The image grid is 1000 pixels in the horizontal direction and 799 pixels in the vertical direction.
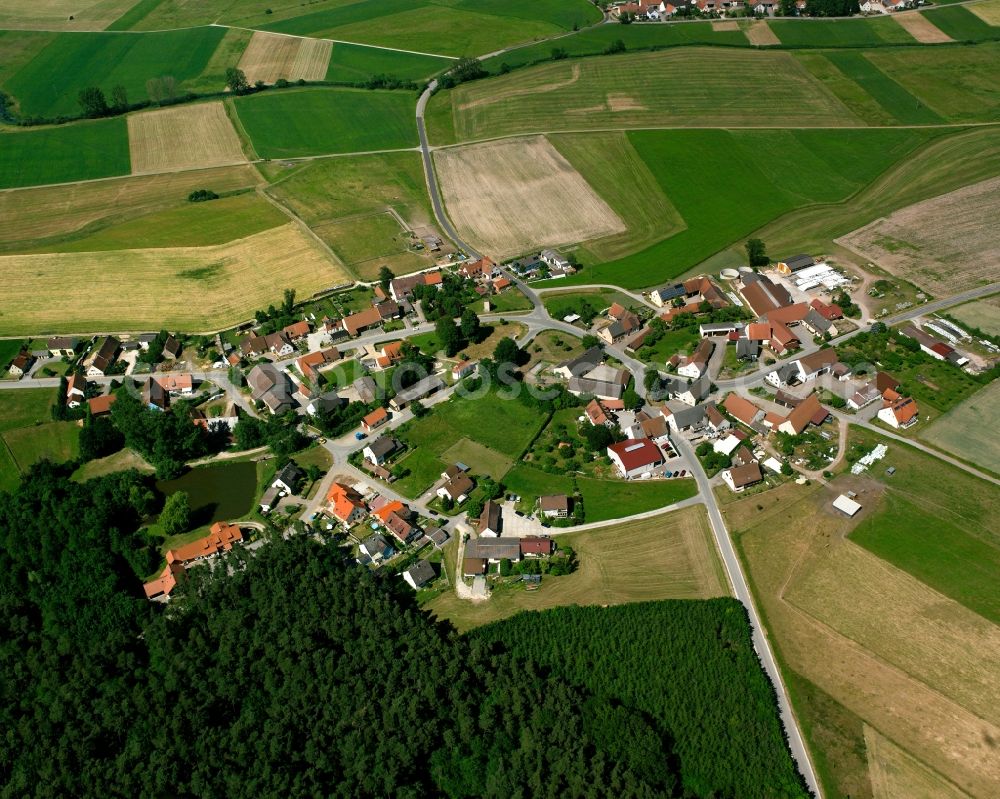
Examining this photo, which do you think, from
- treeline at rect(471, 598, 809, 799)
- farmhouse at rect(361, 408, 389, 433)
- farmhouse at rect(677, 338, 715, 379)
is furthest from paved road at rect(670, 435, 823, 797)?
farmhouse at rect(361, 408, 389, 433)

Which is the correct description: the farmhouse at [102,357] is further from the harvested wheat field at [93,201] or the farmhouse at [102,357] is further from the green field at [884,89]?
the green field at [884,89]

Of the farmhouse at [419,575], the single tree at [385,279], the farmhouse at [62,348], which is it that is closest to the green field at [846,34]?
the single tree at [385,279]

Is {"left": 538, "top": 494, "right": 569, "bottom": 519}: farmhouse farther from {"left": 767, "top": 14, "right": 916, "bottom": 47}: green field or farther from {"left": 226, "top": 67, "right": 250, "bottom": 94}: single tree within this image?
{"left": 767, "top": 14, "right": 916, "bottom": 47}: green field

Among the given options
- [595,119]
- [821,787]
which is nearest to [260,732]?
[821,787]

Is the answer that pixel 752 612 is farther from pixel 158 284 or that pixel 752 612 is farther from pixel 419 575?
pixel 158 284

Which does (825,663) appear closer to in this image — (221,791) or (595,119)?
(221,791)

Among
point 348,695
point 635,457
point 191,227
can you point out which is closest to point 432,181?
point 191,227
